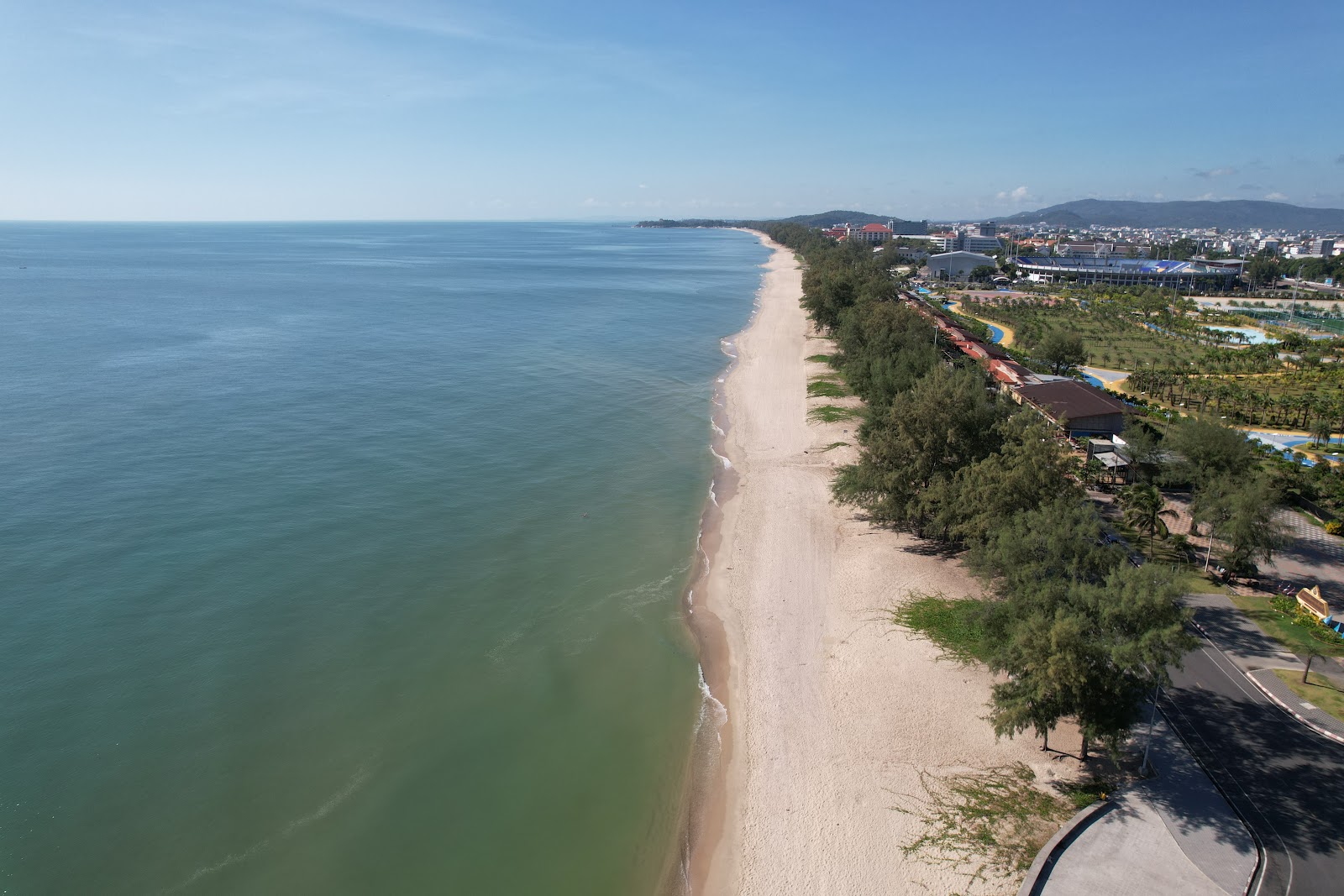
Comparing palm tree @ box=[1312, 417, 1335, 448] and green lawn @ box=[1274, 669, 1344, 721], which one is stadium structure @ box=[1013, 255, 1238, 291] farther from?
green lawn @ box=[1274, 669, 1344, 721]

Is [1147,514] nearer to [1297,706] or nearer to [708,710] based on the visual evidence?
[1297,706]

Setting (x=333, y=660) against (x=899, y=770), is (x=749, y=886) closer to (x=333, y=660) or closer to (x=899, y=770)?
(x=899, y=770)

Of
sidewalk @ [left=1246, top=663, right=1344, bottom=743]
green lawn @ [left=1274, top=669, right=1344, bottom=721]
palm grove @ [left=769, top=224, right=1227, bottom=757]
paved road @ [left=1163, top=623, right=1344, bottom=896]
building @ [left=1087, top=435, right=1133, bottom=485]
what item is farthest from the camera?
building @ [left=1087, top=435, right=1133, bottom=485]

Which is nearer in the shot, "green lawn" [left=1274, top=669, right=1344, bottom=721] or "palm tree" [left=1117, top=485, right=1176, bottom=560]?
"green lawn" [left=1274, top=669, right=1344, bottom=721]

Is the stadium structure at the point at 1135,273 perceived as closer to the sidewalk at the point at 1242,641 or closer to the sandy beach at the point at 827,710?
the sandy beach at the point at 827,710

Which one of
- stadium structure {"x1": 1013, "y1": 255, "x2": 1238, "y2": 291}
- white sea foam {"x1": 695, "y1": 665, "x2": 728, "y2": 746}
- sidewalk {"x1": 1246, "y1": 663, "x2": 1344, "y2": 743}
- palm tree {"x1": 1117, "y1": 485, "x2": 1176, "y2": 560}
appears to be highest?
stadium structure {"x1": 1013, "y1": 255, "x2": 1238, "y2": 291}

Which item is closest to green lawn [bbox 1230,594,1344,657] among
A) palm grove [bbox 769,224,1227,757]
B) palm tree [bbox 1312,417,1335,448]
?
palm grove [bbox 769,224,1227,757]

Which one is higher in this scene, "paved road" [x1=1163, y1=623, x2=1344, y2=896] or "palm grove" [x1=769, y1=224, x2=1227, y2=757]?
"palm grove" [x1=769, y1=224, x2=1227, y2=757]
